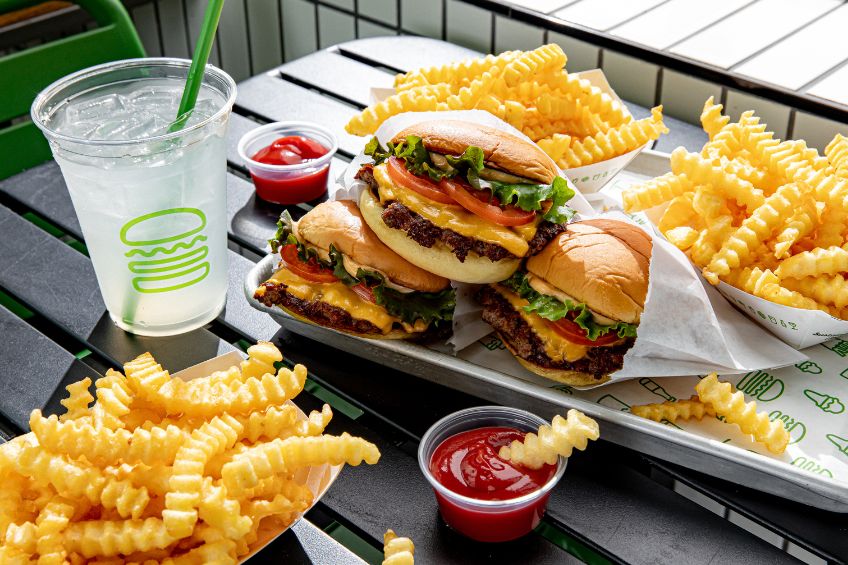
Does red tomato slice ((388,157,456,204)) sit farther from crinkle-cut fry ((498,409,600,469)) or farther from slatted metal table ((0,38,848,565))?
crinkle-cut fry ((498,409,600,469))

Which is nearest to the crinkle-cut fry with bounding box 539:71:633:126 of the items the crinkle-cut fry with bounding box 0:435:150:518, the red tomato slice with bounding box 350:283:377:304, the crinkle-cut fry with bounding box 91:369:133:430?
the red tomato slice with bounding box 350:283:377:304

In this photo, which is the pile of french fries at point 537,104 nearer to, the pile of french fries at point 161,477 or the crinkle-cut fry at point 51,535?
the pile of french fries at point 161,477

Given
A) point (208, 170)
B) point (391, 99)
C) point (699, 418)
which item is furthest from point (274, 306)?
point (699, 418)

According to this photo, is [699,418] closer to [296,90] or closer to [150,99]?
[150,99]

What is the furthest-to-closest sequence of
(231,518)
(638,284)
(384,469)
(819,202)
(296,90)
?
(296,90), (819,202), (638,284), (384,469), (231,518)

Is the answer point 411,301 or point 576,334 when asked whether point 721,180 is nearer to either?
point 576,334

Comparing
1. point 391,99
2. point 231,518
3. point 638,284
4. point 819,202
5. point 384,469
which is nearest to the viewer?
point 231,518

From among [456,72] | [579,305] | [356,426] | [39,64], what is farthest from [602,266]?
[39,64]
